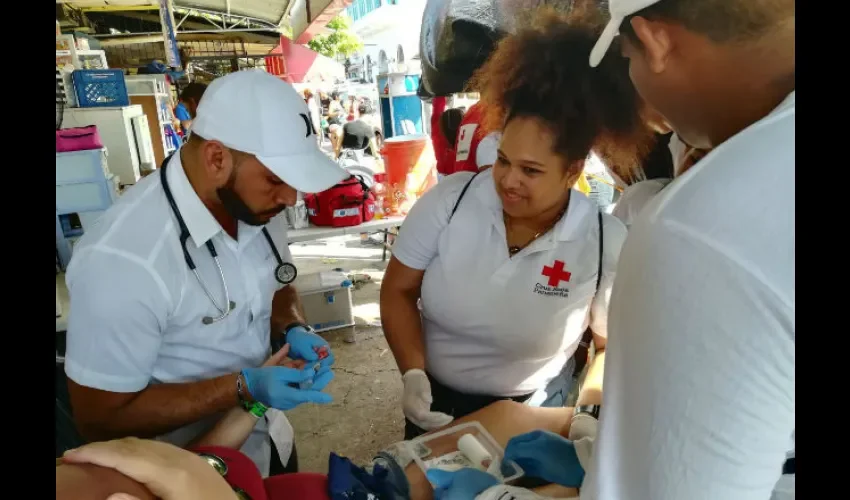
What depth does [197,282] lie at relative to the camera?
1.38 m

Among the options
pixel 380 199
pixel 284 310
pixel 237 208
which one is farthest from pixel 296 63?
pixel 237 208

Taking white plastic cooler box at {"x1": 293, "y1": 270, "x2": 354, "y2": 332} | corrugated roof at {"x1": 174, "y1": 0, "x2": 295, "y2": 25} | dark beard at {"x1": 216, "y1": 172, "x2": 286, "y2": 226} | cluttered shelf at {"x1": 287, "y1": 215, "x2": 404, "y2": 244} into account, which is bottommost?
white plastic cooler box at {"x1": 293, "y1": 270, "x2": 354, "y2": 332}

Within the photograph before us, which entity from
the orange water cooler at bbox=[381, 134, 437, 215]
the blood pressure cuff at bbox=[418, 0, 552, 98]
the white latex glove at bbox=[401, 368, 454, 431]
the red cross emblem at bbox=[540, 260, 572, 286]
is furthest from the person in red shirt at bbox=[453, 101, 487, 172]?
the white latex glove at bbox=[401, 368, 454, 431]

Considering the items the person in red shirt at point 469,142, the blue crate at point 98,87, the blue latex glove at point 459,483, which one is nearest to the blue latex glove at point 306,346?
the blue latex glove at point 459,483

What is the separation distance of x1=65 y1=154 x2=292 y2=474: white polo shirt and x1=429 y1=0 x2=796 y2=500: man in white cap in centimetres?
107

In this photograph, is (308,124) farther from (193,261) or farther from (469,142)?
(469,142)

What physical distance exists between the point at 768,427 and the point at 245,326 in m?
1.31

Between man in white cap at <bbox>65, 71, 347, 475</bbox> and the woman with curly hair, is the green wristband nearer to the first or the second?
man in white cap at <bbox>65, 71, 347, 475</bbox>

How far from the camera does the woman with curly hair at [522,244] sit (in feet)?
4.93

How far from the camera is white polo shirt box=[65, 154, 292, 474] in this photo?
1229 millimetres

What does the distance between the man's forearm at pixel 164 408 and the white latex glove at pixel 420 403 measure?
1.65ft

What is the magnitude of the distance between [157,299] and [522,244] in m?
1.03
